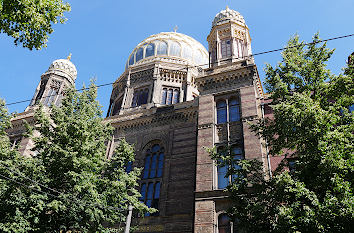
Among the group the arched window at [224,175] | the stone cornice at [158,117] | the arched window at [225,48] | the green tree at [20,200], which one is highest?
the arched window at [225,48]

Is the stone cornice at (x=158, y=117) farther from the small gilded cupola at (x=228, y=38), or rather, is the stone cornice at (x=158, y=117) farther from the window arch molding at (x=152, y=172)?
the small gilded cupola at (x=228, y=38)

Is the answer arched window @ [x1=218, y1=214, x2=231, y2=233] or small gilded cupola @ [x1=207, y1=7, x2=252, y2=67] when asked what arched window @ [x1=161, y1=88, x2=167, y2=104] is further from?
arched window @ [x1=218, y1=214, x2=231, y2=233]

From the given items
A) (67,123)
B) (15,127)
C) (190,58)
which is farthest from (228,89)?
(15,127)

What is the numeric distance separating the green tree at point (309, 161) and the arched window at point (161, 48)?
74.6ft

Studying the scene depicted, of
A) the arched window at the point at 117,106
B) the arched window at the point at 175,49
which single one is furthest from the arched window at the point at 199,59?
the arched window at the point at 117,106

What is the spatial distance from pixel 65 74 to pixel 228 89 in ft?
64.3

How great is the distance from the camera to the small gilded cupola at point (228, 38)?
2172 centimetres

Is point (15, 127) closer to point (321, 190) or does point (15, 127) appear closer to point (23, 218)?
point (23, 218)

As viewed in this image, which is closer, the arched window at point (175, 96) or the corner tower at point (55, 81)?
the corner tower at point (55, 81)

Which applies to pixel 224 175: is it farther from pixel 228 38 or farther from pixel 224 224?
pixel 228 38

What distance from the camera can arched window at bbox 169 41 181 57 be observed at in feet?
111

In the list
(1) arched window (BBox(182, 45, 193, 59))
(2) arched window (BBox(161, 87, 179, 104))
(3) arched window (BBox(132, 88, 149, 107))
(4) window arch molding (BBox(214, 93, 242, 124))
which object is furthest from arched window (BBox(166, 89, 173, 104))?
(4) window arch molding (BBox(214, 93, 242, 124))

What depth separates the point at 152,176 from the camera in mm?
20109

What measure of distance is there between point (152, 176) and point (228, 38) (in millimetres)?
11642
